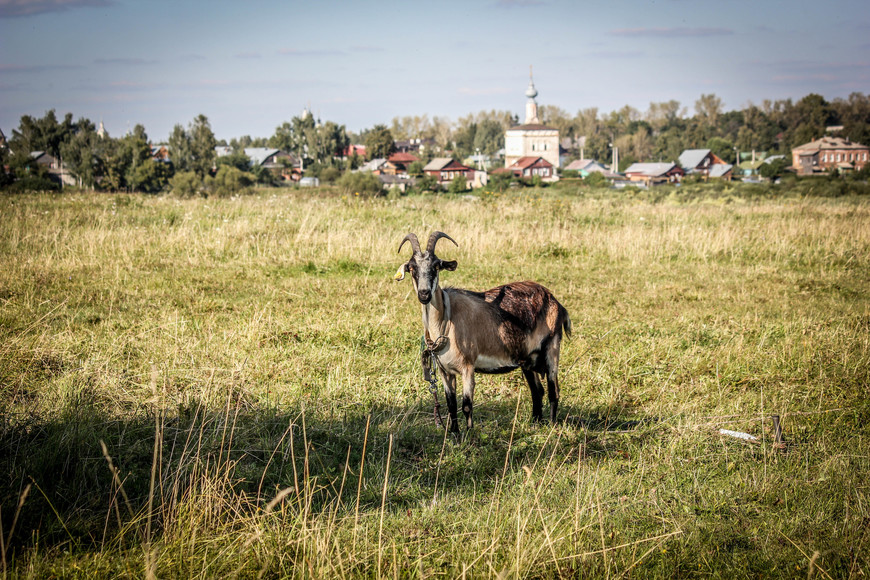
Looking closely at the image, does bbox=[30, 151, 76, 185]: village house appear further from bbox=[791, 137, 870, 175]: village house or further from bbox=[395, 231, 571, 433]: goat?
bbox=[791, 137, 870, 175]: village house

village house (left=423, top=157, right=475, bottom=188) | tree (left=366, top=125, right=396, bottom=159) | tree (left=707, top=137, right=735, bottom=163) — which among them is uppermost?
tree (left=366, top=125, right=396, bottom=159)

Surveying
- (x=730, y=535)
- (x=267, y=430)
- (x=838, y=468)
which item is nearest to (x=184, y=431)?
(x=267, y=430)

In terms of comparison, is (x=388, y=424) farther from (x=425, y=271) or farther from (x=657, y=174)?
(x=657, y=174)

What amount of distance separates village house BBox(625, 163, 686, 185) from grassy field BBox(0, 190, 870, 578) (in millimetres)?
77914

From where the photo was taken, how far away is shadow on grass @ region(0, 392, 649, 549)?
430 centimetres

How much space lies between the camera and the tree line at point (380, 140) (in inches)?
1950

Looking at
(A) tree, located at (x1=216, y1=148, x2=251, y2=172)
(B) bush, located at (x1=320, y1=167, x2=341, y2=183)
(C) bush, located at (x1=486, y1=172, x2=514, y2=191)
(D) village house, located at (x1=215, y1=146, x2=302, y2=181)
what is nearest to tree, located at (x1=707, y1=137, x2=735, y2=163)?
(C) bush, located at (x1=486, y1=172, x2=514, y2=191)

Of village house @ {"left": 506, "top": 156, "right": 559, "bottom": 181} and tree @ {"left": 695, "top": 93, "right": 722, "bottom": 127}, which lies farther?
tree @ {"left": 695, "top": 93, "right": 722, "bottom": 127}

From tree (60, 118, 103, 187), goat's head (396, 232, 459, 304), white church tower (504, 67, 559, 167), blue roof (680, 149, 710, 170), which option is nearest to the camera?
goat's head (396, 232, 459, 304)

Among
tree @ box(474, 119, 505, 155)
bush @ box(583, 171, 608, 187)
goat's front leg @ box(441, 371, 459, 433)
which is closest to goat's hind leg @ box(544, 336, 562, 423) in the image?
goat's front leg @ box(441, 371, 459, 433)

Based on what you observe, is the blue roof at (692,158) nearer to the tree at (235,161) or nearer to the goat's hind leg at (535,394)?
the tree at (235,161)

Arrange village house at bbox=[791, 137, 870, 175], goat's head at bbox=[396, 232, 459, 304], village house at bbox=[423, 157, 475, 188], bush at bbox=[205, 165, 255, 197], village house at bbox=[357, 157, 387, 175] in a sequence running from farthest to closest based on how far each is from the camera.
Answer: village house at bbox=[357, 157, 387, 175], village house at bbox=[423, 157, 475, 188], village house at bbox=[791, 137, 870, 175], bush at bbox=[205, 165, 255, 197], goat's head at bbox=[396, 232, 459, 304]

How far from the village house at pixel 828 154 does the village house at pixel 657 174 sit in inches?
650

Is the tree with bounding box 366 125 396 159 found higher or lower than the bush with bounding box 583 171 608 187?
higher
